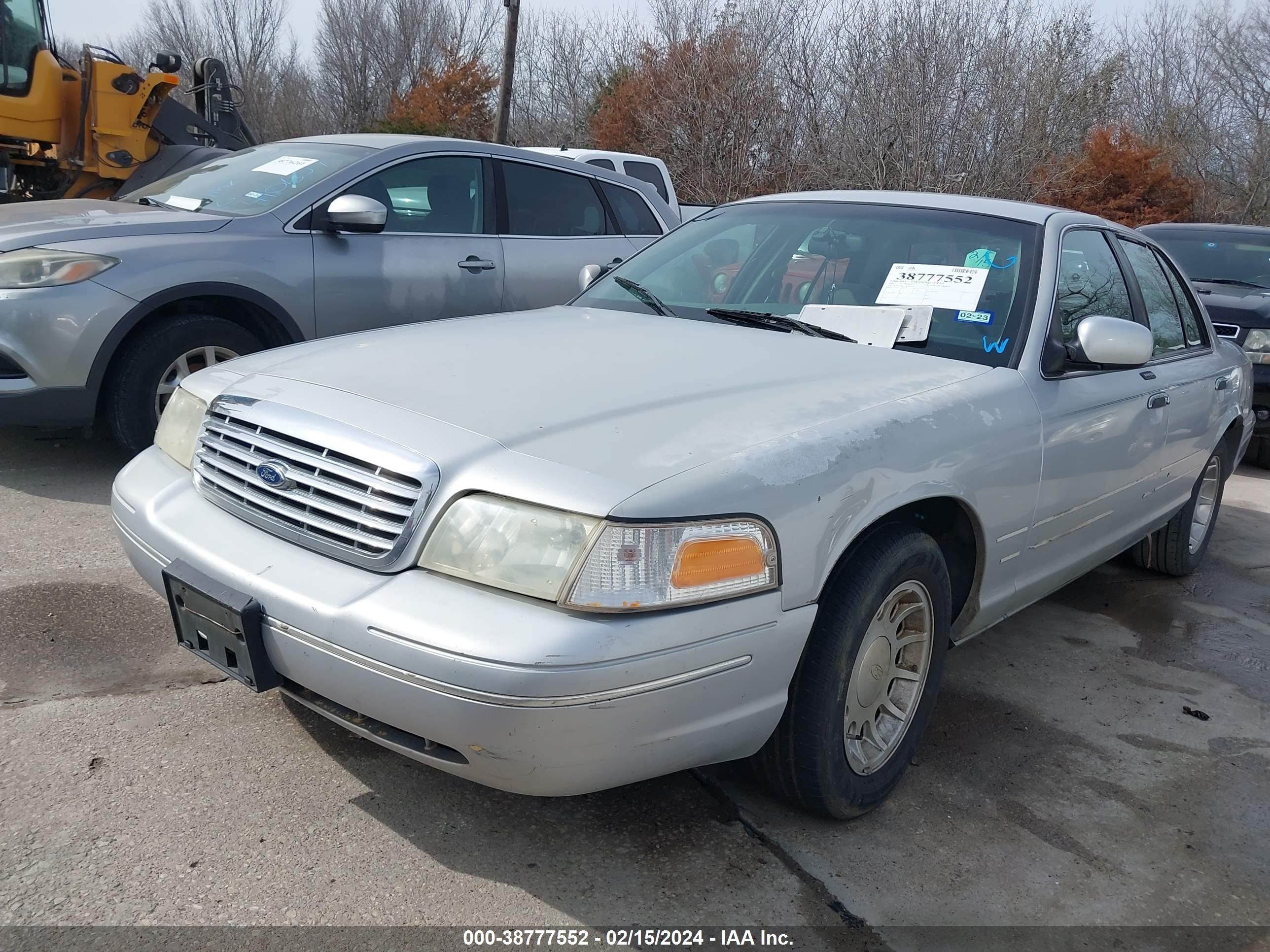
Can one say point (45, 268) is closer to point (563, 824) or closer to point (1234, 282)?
point (563, 824)

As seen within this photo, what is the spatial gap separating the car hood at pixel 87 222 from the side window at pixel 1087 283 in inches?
147

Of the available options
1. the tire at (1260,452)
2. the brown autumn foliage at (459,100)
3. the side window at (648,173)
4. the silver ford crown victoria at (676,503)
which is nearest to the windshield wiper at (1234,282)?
the tire at (1260,452)

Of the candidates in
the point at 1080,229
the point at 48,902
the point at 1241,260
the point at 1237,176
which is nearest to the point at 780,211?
the point at 1080,229

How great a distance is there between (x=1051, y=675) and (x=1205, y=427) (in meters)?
1.41

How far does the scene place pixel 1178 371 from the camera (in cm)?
403

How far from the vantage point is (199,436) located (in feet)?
8.86

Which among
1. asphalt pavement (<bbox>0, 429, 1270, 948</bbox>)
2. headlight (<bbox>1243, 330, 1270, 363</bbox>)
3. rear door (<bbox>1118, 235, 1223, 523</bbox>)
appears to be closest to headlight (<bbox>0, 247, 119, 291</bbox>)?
asphalt pavement (<bbox>0, 429, 1270, 948</bbox>)

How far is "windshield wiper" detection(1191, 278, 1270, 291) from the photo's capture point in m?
8.63

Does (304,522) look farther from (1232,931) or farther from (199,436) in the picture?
(1232,931)

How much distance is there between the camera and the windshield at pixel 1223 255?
8.88m

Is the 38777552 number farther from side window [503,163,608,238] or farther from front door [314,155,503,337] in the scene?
side window [503,163,608,238]

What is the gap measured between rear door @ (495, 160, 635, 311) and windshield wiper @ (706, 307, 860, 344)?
2.61 meters

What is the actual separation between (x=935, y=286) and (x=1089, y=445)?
700mm

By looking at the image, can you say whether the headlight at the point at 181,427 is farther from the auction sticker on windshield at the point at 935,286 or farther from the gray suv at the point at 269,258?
the auction sticker on windshield at the point at 935,286
